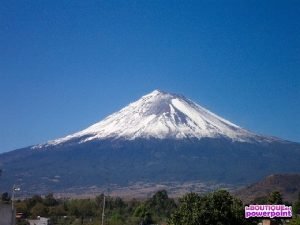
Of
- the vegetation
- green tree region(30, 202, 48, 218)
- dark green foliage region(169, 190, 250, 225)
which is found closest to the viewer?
dark green foliage region(169, 190, 250, 225)

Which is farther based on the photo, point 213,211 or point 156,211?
point 156,211

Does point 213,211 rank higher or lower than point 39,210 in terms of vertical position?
lower

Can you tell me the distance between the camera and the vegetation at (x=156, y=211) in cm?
4181

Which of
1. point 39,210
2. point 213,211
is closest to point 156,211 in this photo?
point 39,210

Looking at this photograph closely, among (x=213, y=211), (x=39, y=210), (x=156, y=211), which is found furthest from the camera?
(x=156, y=211)

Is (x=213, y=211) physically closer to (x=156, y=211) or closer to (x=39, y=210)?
(x=39, y=210)

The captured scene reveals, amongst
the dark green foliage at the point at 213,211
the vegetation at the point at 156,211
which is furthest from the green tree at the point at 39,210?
the dark green foliage at the point at 213,211

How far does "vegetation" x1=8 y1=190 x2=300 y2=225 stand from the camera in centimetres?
4181

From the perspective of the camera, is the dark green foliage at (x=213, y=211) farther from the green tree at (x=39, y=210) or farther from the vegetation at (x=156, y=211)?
the green tree at (x=39, y=210)

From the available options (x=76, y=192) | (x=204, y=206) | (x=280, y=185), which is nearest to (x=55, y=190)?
(x=76, y=192)

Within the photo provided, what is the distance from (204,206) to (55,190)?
15468cm

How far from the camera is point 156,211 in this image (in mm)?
95062

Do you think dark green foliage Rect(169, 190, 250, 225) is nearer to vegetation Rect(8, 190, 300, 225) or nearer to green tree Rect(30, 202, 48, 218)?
vegetation Rect(8, 190, 300, 225)

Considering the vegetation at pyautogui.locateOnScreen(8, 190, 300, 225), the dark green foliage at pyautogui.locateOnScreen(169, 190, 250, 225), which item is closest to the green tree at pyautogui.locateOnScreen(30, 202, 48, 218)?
the vegetation at pyautogui.locateOnScreen(8, 190, 300, 225)
